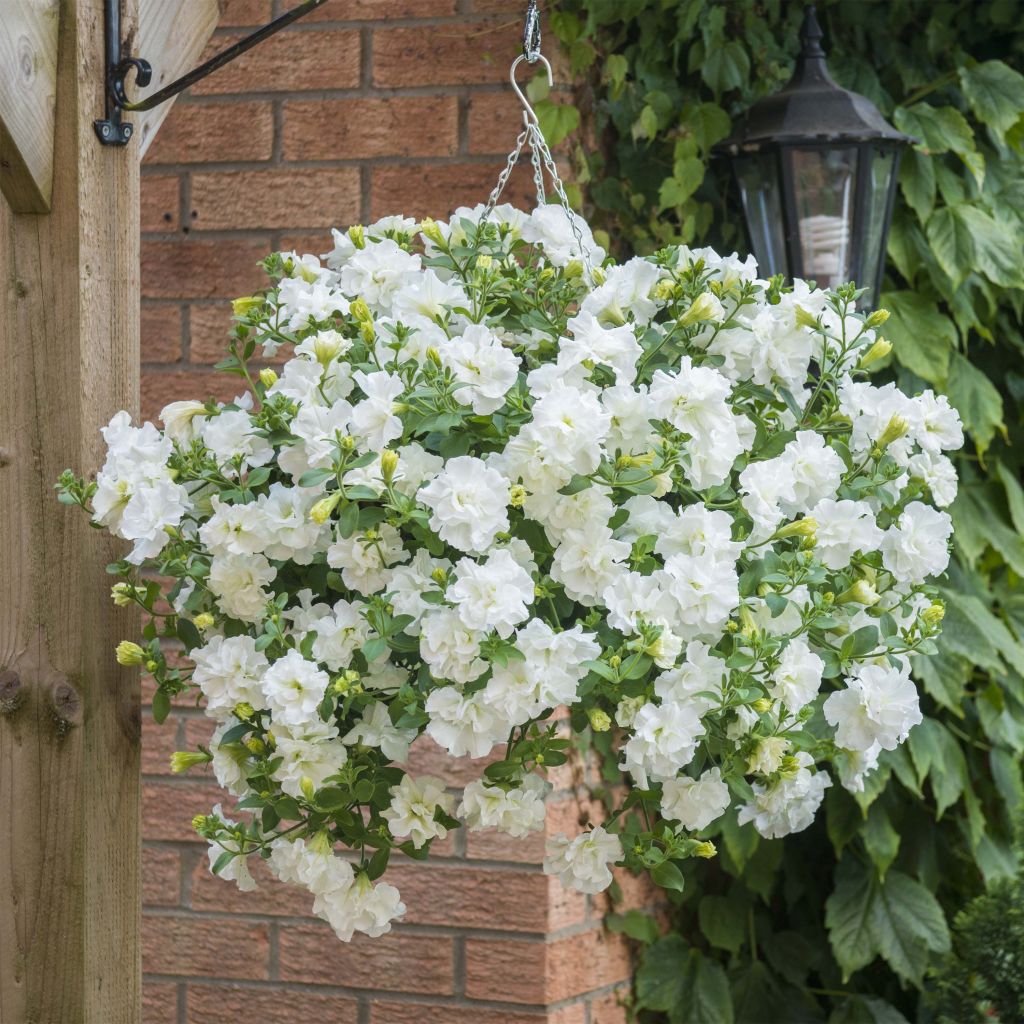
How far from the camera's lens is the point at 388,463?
38.8 inches

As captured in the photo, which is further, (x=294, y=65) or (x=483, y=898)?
(x=294, y=65)

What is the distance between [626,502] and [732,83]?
120cm

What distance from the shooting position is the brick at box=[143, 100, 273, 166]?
2.01 metres

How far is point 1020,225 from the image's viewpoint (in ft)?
7.23

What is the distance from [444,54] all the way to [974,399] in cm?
95

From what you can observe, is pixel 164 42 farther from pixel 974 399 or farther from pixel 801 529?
pixel 974 399

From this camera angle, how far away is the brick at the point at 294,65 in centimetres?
198

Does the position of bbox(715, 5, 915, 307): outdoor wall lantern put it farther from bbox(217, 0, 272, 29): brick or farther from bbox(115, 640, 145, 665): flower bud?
bbox(115, 640, 145, 665): flower bud

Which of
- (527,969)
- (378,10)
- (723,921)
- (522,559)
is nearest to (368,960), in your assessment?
(527,969)

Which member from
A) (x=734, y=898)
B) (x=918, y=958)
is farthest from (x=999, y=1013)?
(x=734, y=898)

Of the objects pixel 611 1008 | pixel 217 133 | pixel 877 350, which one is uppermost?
pixel 217 133

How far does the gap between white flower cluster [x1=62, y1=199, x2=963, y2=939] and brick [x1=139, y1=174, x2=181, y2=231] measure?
0.93 meters

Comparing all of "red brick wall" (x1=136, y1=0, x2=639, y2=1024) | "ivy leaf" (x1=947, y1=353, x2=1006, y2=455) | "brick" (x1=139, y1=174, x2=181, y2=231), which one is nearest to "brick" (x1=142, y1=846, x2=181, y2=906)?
"red brick wall" (x1=136, y1=0, x2=639, y2=1024)

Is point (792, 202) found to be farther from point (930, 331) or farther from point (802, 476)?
point (802, 476)
